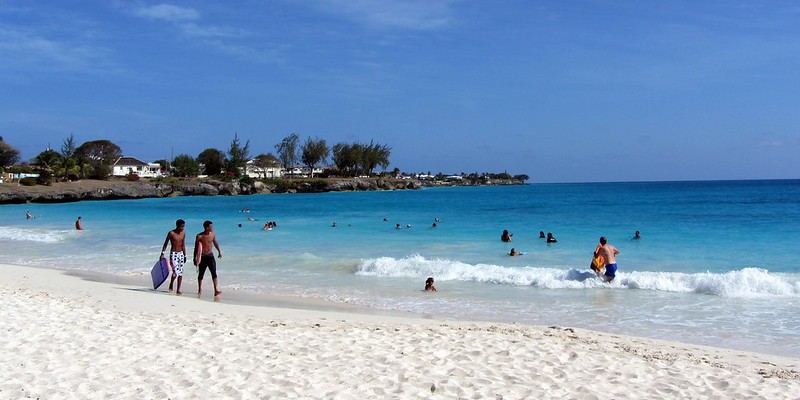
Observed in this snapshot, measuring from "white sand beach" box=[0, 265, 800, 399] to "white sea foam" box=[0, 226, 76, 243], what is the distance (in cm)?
1935

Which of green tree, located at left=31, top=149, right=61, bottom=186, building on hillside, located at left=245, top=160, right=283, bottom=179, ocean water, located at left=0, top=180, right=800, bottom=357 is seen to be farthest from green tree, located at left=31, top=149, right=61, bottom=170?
ocean water, located at left=0, top=180, right=800, bottom=357

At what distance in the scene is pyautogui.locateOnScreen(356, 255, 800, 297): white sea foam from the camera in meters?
13.1

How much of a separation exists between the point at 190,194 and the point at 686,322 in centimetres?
8873

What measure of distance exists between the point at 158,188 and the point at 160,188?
0.35 meters

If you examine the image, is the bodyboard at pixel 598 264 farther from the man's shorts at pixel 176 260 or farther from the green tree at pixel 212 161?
the green tree at pixel 212 161

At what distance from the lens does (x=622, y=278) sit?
1418 cm

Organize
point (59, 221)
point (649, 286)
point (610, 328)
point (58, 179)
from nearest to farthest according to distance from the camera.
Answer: point (610, 328)
point (649, 286)
point (59, 221)
point (58, 179)

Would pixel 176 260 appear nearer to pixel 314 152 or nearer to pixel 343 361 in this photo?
pixel 343 361

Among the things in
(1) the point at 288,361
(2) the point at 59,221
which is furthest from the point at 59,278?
(2) the point at 59,221

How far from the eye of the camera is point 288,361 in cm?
678

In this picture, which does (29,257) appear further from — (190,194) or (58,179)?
(190,194)

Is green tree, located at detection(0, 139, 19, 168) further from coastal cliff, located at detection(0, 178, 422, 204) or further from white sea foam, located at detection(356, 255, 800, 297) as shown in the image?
white sea foam, located at detection(356, 255, 800, 297)

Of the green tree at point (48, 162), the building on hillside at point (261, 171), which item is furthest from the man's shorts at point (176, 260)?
the building on hillside at point (261, 171)

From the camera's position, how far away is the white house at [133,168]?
4444 inches
